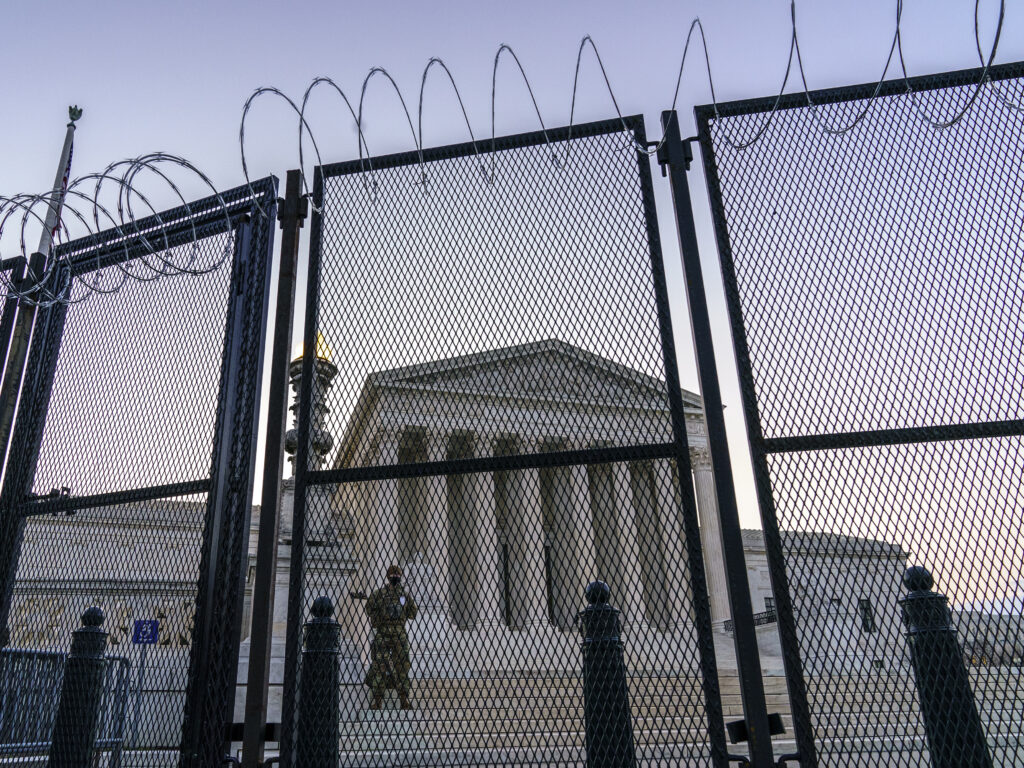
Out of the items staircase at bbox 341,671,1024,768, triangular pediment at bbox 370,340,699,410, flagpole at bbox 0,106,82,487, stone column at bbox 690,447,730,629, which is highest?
stone column at bbox 690,447,730,629

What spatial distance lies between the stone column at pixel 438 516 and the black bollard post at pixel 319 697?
52cm

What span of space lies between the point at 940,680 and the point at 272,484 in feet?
9.19

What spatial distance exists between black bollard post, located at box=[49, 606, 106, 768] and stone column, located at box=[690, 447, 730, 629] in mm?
23768

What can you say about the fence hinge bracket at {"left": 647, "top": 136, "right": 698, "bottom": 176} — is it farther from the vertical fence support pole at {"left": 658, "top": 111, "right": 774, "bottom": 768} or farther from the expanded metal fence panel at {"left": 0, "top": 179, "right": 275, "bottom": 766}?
the expanded metal fence panel at {"left": 0, "top": 179, "right": 275, "bottom": 766}

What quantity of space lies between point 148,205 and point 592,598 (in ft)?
9.87

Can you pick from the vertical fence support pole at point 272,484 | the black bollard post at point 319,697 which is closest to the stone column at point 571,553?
the black bollard post at point 319,697

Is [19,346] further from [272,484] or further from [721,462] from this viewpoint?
[721,462]

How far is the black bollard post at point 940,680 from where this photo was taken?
2.97 m

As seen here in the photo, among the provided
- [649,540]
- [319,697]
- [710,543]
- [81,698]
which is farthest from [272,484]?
[710,543]

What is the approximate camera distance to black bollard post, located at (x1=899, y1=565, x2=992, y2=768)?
9.75 ft

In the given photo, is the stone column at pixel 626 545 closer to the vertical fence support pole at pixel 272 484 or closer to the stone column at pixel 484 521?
the stone column at pixel 484 521

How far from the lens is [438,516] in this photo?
12.5 feet

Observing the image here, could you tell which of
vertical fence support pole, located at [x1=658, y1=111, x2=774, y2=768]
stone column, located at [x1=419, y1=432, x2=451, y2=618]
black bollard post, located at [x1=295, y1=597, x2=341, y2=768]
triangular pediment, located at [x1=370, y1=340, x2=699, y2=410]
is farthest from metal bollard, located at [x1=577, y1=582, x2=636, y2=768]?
black bollard post, located at [x1=295, y1=597, x2=341, y2=768]

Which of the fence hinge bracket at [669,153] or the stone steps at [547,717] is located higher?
the fence hinge bracket at [669,153]
